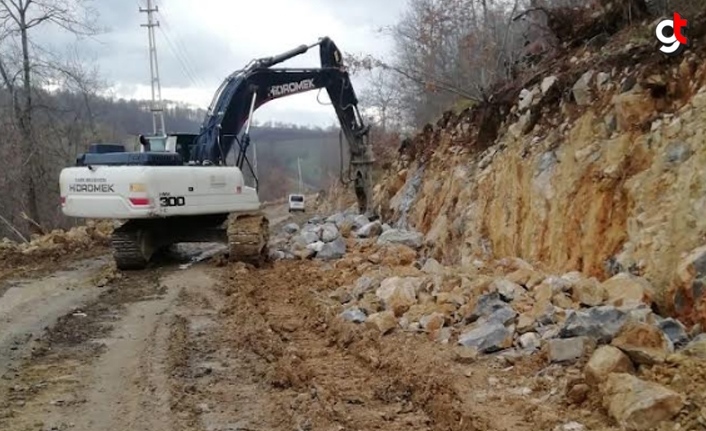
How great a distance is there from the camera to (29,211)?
1010 inches

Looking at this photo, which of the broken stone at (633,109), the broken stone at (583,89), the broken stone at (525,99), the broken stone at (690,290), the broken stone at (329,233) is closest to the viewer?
the broken stone at (690,290)

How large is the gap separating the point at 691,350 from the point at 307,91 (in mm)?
12050

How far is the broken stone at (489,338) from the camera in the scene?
614 cm

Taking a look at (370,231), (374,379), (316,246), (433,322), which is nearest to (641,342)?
(374,379)

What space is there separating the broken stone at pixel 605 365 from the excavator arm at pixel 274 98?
32.8 feet

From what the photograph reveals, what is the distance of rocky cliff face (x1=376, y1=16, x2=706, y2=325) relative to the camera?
21.8 ft

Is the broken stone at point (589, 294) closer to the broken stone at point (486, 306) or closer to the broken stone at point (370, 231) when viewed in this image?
the broken stone at point (486, 306)

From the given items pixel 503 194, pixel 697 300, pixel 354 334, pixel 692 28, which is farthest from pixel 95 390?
pixel 692 28

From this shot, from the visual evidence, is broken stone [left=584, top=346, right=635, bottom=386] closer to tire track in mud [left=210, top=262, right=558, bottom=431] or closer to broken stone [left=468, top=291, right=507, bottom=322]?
tire track in mud [left=210, top=262, right=558, bottom=431]

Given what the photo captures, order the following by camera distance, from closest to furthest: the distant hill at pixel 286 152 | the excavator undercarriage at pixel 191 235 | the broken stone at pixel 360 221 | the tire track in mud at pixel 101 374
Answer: the tire track in mud at pixel 101 374, the excavator undercarriage at pixel 191 235, the broken stone at pixel 360 221, the distant hill at pixel 286 152

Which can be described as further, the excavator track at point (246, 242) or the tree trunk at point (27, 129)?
the tree trunk at point (27, 129)

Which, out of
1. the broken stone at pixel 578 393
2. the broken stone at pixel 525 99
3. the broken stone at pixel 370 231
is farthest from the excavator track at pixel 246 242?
the broken stone at pixel 578 393

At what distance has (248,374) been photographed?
6305mm

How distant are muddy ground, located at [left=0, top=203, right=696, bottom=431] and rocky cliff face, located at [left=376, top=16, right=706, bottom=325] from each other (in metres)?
1.99
